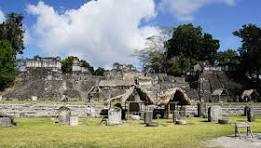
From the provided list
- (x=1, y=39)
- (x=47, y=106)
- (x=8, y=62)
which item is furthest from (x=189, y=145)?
(x=1, y=39)

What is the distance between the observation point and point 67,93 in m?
91.0

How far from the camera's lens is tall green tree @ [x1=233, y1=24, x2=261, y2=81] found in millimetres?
94375

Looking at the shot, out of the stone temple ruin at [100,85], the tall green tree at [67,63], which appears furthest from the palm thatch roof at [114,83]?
the tall green tree at [67,63]

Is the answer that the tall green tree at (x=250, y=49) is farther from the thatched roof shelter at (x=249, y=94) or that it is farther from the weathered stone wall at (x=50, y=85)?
Answer: the weathered stone wall at (x=50, y=85)

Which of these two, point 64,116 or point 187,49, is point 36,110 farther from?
point 187,49

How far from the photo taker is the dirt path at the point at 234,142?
24.0 metres

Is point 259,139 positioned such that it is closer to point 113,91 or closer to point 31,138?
point 31,138

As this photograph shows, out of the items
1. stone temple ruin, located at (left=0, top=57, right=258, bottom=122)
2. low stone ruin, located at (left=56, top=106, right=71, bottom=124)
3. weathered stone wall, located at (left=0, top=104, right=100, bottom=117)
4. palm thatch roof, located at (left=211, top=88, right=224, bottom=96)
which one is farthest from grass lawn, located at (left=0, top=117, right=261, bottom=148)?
palm thatch roof, located at (left=211, top=88, right=224, bottom=96)

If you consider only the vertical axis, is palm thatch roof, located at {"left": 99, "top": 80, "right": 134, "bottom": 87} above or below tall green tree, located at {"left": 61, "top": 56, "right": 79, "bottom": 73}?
below

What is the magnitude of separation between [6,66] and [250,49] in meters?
44.7

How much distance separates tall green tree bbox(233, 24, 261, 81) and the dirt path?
225 ft

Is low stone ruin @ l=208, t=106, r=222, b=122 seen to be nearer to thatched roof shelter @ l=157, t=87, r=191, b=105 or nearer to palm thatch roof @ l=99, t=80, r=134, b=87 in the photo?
thatched roof shelter @ l=157, t=87, r=191, b=105

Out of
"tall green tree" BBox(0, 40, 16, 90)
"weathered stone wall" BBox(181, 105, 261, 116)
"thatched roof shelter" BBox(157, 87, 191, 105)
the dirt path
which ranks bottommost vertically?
the dirt path

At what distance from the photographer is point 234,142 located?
2545cm
